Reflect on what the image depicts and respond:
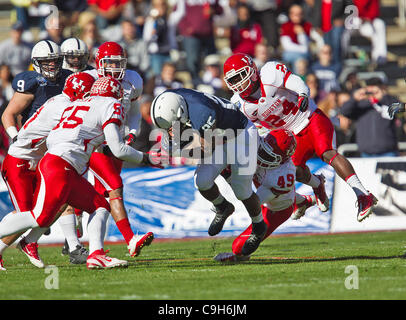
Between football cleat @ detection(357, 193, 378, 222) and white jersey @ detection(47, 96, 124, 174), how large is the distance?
3.05 m

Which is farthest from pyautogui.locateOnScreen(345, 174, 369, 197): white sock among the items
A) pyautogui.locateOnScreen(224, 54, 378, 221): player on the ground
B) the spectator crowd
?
→ the spectator crowd

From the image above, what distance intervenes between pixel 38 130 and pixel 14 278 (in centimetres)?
151

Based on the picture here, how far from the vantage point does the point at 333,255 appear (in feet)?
28.3

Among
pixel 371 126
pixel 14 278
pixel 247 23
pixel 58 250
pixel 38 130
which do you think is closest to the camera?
pixel 14 278

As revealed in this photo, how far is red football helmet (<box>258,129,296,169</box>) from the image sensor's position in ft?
26.9

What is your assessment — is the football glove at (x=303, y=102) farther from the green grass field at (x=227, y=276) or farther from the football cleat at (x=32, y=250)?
the football cleat at (x=32, y=250)

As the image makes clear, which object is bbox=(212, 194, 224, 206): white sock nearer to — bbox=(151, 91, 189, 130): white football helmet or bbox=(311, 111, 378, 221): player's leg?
bbox=(151, 91, 189, 130): white football helmet

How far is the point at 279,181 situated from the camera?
8406 millimetres

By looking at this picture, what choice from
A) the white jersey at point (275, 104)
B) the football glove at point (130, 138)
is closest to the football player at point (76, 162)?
the football glove at point (130, 138)

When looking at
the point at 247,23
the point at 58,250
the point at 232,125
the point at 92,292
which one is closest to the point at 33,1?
the point at 247,23

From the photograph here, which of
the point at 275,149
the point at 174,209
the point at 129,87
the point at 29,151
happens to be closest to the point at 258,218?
the point at 275,149

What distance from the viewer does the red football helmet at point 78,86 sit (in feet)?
25.3

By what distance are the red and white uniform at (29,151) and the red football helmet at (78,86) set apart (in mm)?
71

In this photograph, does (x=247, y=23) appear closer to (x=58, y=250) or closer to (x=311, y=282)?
(x=58, y=250)
